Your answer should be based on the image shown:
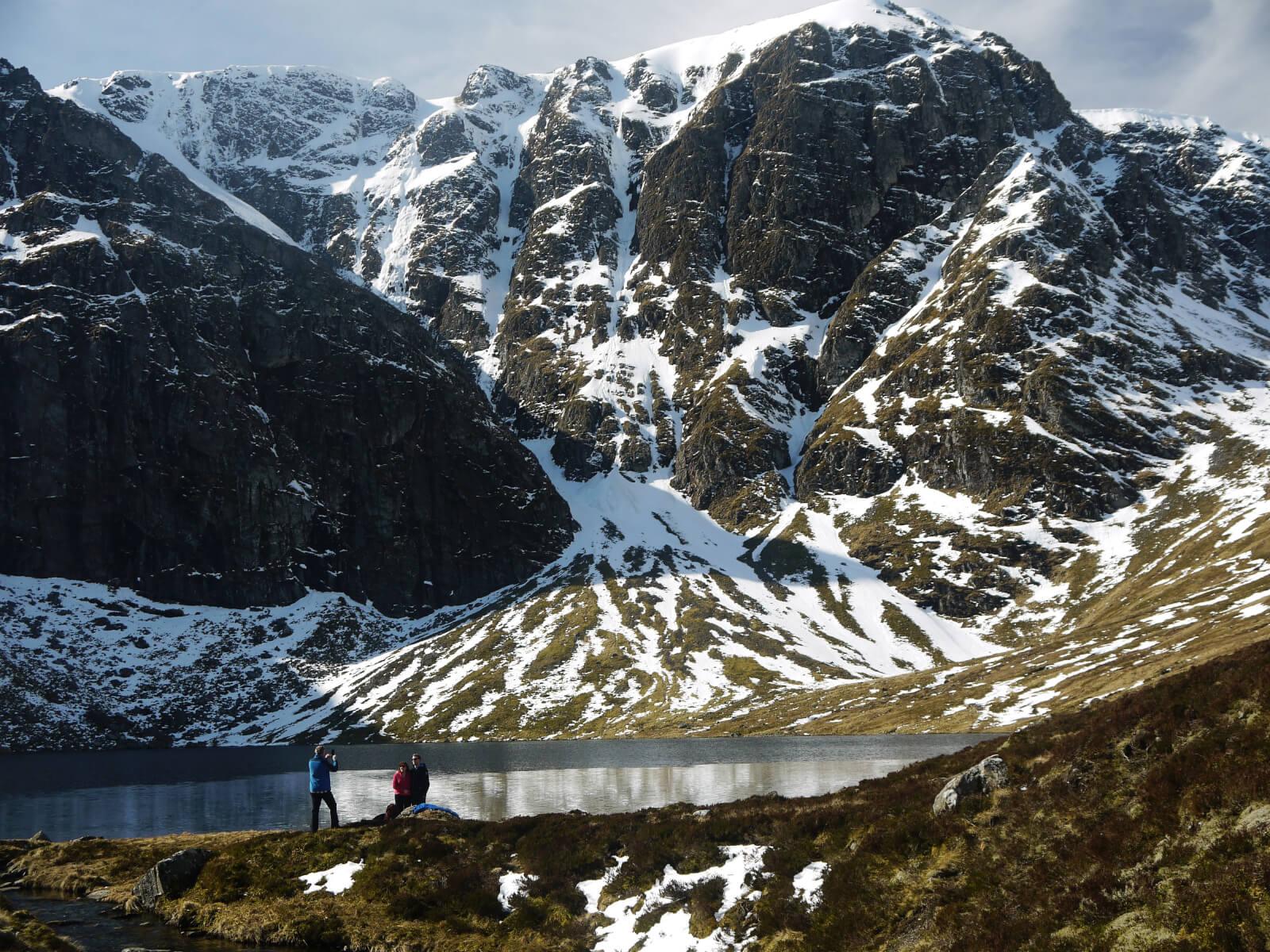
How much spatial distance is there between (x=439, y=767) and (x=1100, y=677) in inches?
3553

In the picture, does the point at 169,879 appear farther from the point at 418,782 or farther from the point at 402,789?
the point at 418,782

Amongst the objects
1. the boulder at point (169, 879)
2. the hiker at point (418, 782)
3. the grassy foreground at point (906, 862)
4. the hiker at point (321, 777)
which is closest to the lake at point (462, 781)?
the hiker at point (418, 782)

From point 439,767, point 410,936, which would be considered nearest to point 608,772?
point 439,767

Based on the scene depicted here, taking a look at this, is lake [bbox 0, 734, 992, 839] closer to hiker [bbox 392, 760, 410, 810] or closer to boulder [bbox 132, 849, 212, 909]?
hiker [bbox 392, 760, 410, 810]

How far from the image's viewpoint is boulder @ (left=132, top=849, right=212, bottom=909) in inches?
1378

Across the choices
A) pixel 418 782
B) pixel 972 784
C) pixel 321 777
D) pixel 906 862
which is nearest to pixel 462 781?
pixel 418 782

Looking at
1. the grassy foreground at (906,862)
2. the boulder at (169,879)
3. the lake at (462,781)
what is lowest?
the lake at (462,781)

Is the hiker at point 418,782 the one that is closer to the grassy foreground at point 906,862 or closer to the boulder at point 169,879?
the grassy foreground at point 906,862

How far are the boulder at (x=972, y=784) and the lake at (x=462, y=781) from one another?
33287 mm

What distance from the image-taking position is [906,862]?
77.5 ft

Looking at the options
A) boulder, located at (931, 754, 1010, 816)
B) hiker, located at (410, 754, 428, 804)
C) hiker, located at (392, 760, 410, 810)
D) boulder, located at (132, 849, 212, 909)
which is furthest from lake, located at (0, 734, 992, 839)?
boulder, located at (931, 754, 1010, 816)

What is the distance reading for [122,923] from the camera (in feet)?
107

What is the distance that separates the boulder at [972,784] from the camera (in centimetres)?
2559

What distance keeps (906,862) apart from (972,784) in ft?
12.1
